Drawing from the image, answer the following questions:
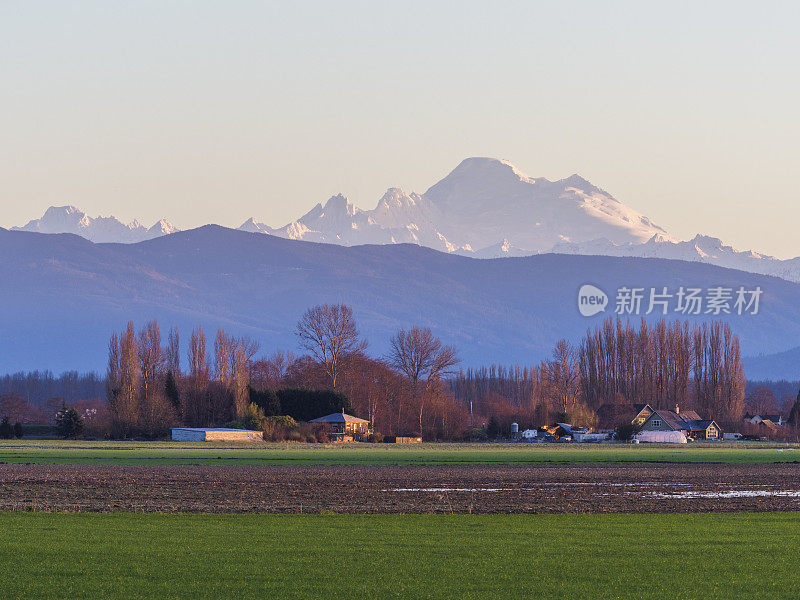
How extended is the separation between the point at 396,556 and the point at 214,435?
78584mm

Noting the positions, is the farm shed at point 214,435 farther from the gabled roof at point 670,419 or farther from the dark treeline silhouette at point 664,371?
the dark treeline silhouette at point 664,371

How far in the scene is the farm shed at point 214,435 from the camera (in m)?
98.2

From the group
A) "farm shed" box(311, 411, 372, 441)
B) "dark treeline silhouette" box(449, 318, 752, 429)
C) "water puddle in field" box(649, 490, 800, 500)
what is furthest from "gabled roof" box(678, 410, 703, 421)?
"water puddle in field" box(649, 490, 800, 500)

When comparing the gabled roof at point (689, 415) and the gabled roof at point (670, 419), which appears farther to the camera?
the gabled roof at point (689, 415)

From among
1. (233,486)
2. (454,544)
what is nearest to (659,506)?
(454,544)

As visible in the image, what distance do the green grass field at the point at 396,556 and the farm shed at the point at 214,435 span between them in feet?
231

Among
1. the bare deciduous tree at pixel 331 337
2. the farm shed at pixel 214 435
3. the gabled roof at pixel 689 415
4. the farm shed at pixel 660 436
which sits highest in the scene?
the bare deciduous tree at pixel 331 337

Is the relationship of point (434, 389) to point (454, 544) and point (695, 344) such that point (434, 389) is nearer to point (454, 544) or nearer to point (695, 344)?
point (695, 344)

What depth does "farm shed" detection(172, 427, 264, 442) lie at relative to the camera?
98250 millimetres

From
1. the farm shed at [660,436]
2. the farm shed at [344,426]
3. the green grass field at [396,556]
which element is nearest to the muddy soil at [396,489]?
the green grass field at [396,556]

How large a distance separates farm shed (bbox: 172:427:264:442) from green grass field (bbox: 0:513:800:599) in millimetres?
70327

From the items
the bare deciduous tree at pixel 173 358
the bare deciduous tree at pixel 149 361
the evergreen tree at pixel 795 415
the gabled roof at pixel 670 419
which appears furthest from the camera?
the evergreen tree at pixel 795 415

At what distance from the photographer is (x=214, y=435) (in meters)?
98.1

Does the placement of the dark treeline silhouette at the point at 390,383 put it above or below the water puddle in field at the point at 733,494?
above
